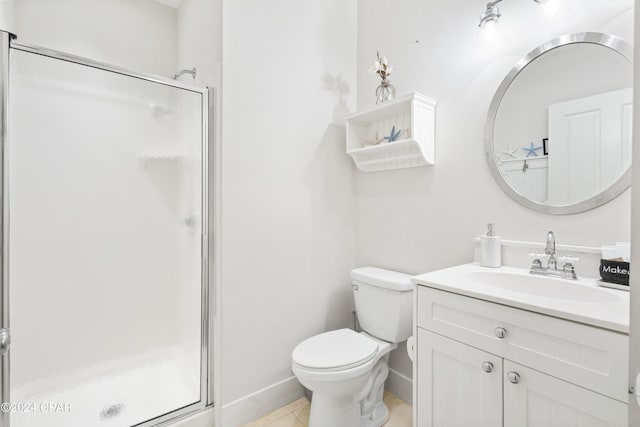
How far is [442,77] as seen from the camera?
1.67m

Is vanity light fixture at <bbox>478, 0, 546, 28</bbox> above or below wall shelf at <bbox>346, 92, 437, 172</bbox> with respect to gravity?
above

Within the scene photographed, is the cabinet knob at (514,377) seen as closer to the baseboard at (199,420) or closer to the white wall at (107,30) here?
the baseboard at (199,420)

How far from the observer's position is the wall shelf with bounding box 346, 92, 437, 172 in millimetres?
1645

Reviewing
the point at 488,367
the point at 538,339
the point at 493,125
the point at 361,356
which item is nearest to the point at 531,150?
the point at 493,125

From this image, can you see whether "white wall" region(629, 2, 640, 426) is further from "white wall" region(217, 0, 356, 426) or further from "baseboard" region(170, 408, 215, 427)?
"baseboard" region(170, 408, 215, 427)

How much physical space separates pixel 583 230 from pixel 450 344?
2.29 feet

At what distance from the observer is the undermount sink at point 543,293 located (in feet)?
2.74

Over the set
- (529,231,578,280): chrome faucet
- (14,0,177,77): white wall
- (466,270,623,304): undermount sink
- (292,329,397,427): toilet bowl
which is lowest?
(292,329,397,427): toilet bowl

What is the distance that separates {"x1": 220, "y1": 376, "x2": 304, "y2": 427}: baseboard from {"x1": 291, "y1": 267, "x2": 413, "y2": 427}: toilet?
0.32 m

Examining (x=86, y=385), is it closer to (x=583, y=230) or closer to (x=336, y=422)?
(x=336, y=422)

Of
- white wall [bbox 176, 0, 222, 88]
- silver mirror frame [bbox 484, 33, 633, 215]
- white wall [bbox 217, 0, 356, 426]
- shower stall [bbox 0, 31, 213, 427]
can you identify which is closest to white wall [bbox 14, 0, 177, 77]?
white wall [bbox 176, 0, 222, 88]

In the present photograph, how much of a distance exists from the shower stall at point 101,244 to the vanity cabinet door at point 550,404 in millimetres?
1385

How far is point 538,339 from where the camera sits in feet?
3.02

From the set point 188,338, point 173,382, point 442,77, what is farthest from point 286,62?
point 173,382
